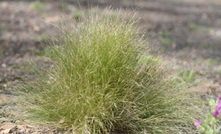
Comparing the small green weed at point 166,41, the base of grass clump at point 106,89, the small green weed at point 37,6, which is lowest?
the base of grass clump at point 106,89

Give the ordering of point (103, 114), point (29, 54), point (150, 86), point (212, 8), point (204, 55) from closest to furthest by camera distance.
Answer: point (103, 114) < point (150, 86) < point (29, 54) < point (204, 55) < point (212, 8)

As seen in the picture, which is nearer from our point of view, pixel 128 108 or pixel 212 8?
pixel 128 108

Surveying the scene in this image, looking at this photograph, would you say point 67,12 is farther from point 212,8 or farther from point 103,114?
point 103,114

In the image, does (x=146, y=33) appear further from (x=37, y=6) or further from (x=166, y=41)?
(x=37, y=6)

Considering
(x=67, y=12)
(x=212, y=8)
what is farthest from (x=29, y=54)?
(x=212, y=8)

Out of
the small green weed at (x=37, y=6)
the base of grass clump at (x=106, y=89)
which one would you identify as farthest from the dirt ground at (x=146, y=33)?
the base of grass clump at (x=106, y=89)

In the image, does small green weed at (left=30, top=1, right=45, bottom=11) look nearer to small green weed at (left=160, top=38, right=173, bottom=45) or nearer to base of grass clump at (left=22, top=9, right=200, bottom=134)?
small green weed at (left=160, top=38, right=173, bottom=45)

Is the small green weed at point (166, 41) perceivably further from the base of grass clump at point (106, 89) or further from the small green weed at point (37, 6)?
the base of grass clump at point (106, 89)
